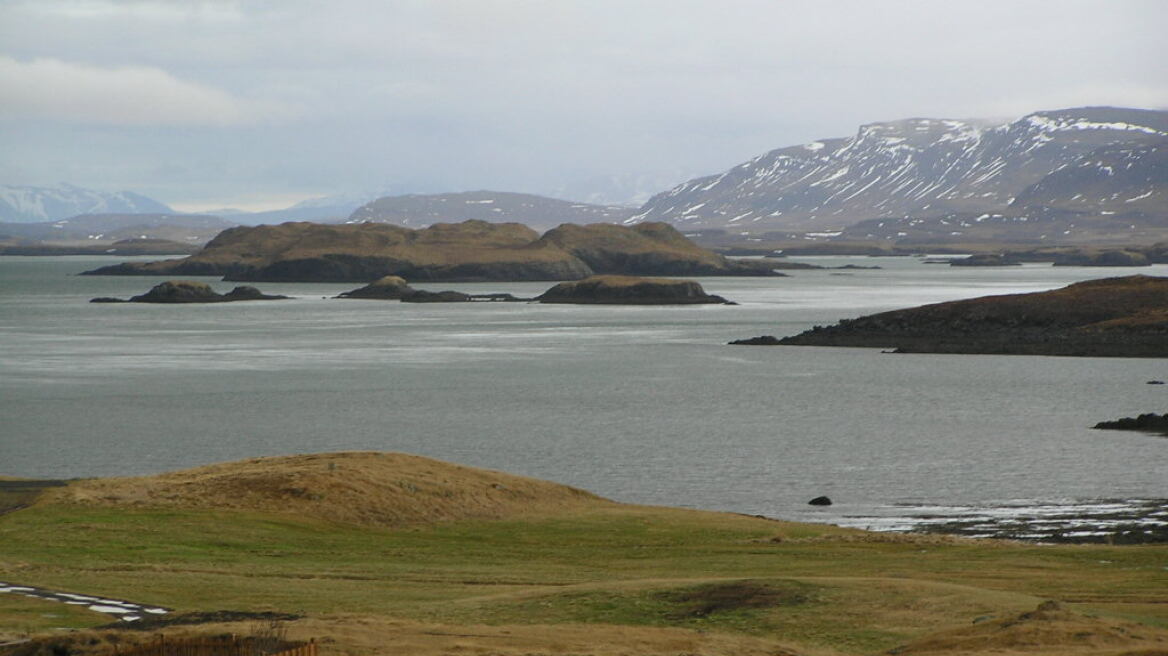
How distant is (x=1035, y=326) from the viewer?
10175cm

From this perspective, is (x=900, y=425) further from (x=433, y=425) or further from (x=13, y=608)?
(x=13, y=608)

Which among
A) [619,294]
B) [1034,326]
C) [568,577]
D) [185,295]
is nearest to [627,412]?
[568,577]

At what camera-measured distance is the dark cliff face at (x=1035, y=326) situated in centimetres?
9431

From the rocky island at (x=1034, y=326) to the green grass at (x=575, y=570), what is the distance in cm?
6710

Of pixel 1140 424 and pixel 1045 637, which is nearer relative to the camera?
pixel 1045 637

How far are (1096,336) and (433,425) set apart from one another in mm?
51907

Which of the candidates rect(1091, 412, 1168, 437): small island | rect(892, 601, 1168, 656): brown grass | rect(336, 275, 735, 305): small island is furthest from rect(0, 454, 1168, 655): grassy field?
rect(336, 275, 735, 305): small island

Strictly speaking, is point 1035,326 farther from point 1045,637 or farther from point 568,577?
point 1045,637

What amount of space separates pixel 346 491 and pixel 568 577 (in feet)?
29.4

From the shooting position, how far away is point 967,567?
25219 millimetres

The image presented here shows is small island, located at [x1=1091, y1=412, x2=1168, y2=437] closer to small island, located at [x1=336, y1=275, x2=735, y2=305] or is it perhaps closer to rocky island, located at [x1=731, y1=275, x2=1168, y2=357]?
rocky island, located at [x1=731, y1=275, x2=1168, y2=357]

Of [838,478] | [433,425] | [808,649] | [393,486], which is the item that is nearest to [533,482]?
[393,486]

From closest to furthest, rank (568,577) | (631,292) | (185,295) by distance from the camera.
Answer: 1. (568,577)
2. (185,295)
3. (631,292)

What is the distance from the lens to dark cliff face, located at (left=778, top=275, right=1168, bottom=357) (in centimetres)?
9431
